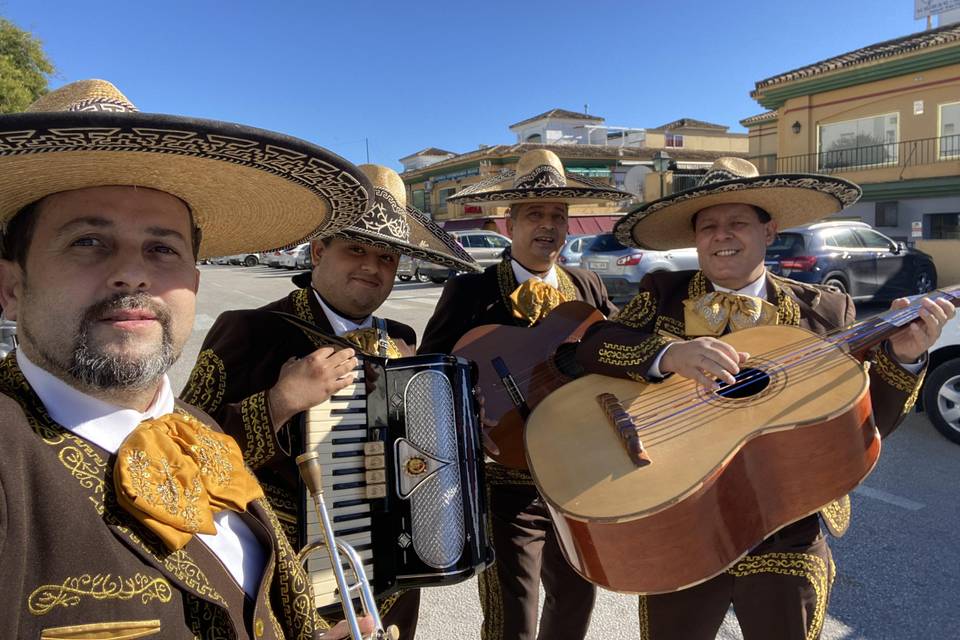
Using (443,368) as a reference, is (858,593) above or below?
below

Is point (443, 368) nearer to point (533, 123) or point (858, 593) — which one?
point (858, 593)

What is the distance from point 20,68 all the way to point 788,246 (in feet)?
69.4

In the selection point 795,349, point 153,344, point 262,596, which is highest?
point 153,344

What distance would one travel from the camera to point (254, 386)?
1.99 m

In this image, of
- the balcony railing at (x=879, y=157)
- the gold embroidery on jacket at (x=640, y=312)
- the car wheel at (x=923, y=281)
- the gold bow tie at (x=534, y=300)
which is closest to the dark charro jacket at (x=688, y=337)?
the gold embroidery on jacket at (x=640, y=312)

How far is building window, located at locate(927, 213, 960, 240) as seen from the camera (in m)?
19.3

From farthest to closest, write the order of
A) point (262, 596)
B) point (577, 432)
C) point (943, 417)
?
point (943, 417) → point (577, 432) → point (262, 596)

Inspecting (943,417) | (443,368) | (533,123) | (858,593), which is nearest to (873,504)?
(858,593)

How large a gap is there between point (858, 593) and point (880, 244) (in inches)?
451

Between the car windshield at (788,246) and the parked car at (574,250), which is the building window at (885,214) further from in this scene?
the parked car at (574,250)

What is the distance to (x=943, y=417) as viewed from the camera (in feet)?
17.6

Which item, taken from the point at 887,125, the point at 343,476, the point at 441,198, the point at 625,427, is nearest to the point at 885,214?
the point at 887,125

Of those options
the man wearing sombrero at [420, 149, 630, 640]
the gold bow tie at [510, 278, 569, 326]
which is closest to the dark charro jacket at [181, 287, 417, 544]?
the man wearing sombrero at [420, 149, 630, 640]

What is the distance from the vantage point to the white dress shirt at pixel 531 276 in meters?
3.08
